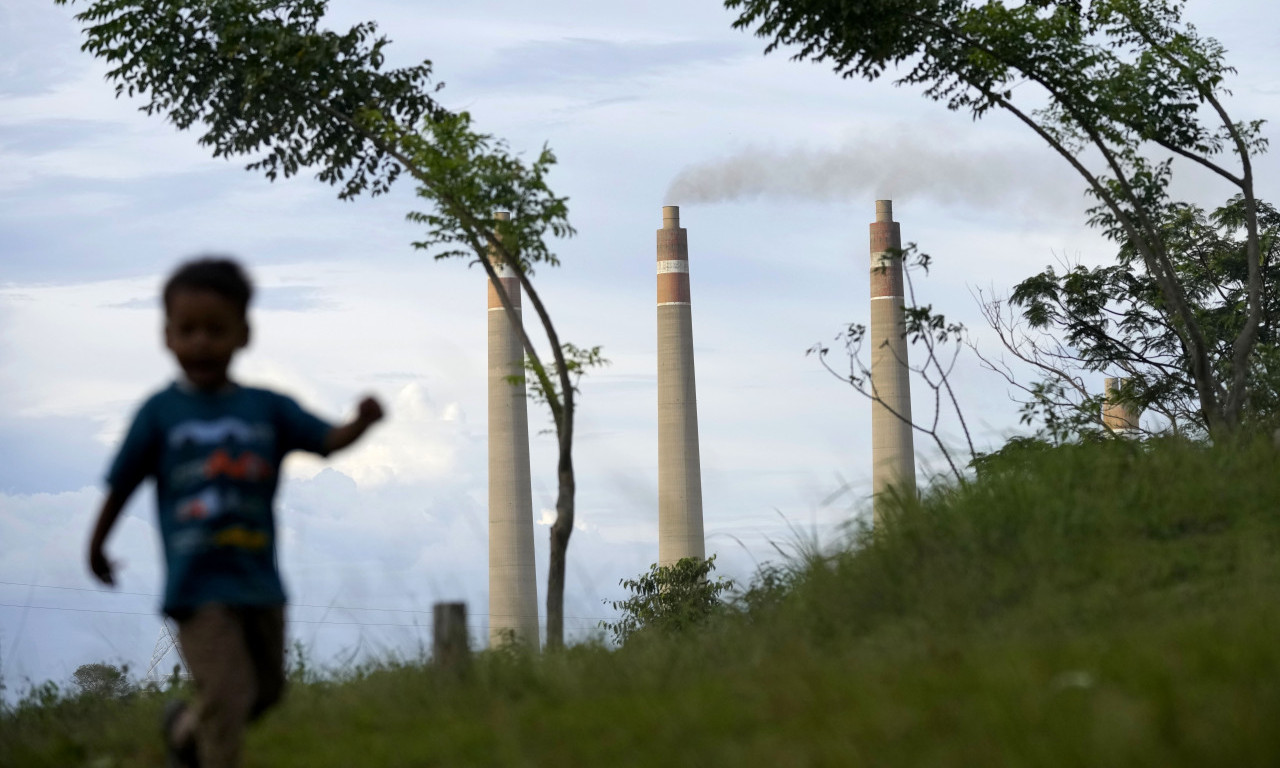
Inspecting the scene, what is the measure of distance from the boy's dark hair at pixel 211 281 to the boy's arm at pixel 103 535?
59cm

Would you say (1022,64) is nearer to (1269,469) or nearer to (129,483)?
(1269,469)

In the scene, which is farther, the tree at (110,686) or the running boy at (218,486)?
the tree at (110,686)

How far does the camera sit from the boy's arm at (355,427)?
3.76 m

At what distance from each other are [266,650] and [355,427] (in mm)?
671

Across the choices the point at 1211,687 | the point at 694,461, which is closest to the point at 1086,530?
the point at 1211,687

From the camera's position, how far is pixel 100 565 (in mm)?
4094

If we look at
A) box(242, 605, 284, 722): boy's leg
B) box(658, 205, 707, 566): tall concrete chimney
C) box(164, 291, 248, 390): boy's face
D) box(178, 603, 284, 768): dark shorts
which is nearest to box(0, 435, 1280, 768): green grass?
box(242, 605, 284, 722): boy's leg

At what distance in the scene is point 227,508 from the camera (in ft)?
11.9

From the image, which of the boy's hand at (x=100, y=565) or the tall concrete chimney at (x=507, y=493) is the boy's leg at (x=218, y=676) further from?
the tall concrete chimney at (x=507, y=493)

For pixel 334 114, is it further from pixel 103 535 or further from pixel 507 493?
pixel 507 493

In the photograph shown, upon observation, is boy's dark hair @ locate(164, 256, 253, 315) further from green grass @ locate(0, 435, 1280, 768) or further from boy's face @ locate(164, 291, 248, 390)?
green grass @ locate(0, 435, 1280, 768)

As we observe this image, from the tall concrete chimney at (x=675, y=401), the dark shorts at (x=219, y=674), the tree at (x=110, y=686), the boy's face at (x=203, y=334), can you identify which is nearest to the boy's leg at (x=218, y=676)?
the dark shorts at (x=219, y=674)

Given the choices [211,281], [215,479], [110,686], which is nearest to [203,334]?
[211,281]

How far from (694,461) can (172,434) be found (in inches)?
1464
